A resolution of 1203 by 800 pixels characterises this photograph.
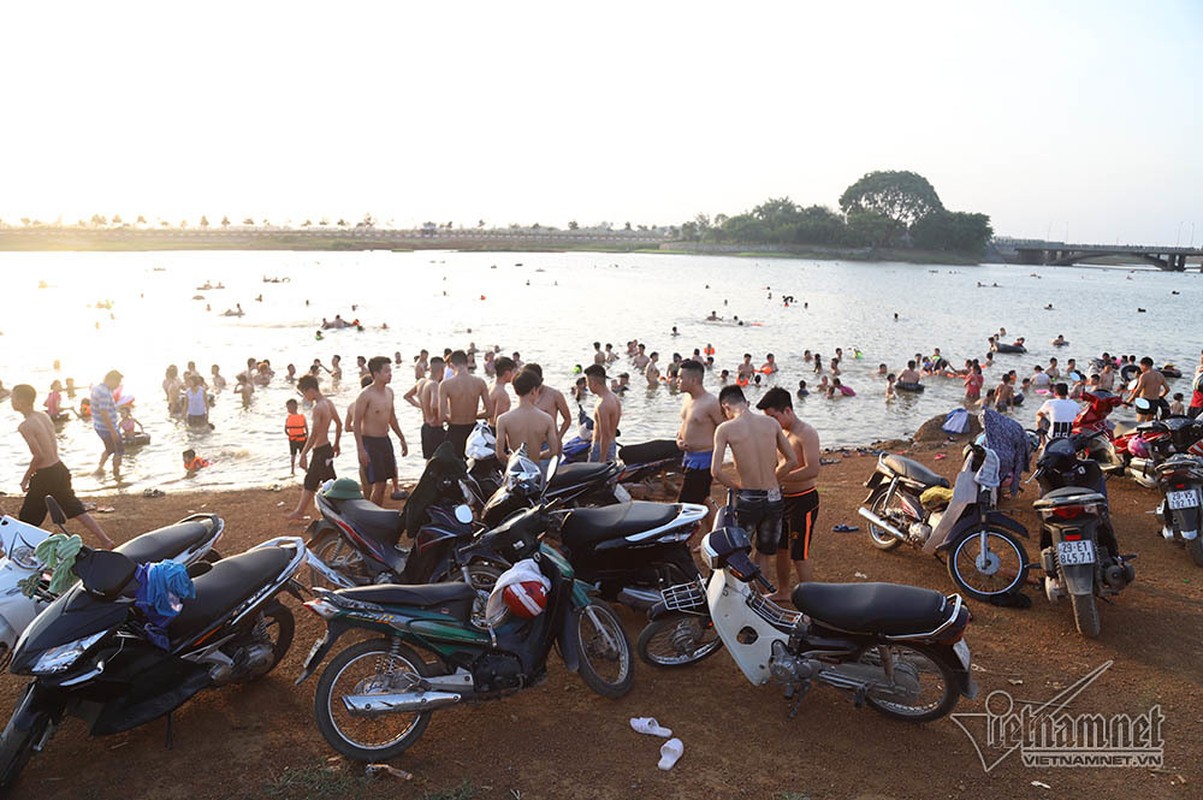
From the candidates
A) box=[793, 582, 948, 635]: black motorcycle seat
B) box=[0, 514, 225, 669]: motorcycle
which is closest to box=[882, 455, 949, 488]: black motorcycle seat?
box=[793, 582, 948, 635]: black motorcycle seat

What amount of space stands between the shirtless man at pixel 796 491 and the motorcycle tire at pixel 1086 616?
76.1 inches

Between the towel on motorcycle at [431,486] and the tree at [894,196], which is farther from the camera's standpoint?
the tree at [894,196]

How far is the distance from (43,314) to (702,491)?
47212mm

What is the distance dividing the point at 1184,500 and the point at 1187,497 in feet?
0.12

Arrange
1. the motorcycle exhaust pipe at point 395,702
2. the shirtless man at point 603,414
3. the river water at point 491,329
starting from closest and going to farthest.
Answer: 1. the motorcycle exhaust pipe at point 395,702
2. the shirtless man at point 603,414
3. the river water at point 491,329

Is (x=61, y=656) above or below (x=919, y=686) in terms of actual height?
above

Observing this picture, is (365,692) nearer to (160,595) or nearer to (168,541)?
(160,595)

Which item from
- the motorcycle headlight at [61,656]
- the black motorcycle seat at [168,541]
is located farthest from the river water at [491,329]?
the motorcycle headlight at [61,656]

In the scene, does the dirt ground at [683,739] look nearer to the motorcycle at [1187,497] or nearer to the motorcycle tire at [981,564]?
the motorcycle tire at [981,564]

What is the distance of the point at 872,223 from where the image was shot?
120 metres

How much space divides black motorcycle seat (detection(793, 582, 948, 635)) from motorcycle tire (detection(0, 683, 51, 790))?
4106 mm

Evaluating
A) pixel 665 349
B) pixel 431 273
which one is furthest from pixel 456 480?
pixel 431 273

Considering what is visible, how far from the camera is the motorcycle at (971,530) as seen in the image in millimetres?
6199

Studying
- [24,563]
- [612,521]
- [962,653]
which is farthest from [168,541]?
[962,653]
